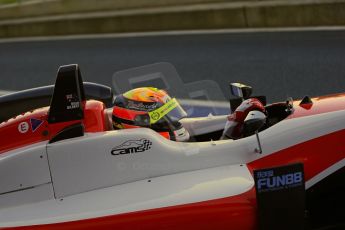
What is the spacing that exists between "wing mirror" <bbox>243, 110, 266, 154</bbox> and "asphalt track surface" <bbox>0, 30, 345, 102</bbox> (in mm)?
3254

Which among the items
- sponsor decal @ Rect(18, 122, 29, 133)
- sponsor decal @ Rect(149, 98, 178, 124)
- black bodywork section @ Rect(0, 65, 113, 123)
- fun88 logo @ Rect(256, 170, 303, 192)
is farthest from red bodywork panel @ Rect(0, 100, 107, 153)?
fun88 logo @ Rect(256, 170, 303, 192)

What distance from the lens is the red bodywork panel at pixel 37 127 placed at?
4.12 meters

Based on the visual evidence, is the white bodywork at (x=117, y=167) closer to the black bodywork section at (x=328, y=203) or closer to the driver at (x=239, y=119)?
the driver at (x=239, y=119)

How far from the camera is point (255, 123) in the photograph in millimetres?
3797

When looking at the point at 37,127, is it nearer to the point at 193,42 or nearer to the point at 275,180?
the point at 275,180

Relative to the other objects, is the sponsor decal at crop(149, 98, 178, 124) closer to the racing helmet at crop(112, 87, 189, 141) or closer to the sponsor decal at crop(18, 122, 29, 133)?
the racing helmet at crop(112, 87, 189, 141)

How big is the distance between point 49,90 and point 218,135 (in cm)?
169

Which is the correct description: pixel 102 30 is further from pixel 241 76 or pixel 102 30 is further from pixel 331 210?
pixel 331 210

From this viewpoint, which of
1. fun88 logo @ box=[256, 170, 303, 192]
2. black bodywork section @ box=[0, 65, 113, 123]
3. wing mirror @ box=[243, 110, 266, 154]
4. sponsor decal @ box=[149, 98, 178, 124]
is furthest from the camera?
black bodywork section @ box=[0, 65, 113, 123]

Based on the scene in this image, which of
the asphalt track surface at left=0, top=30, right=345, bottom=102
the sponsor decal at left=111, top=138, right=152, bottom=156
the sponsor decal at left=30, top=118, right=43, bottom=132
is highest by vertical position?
the sponsor decal at left=30, top=118, right=43, bottom=132

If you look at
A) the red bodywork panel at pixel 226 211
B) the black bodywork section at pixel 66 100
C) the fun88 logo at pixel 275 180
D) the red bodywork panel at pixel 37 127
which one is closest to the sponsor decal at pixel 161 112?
the red bodywork panel at pixel 37 127

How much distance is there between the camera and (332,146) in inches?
151

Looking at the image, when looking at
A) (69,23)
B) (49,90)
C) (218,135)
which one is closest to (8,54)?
(69,23)

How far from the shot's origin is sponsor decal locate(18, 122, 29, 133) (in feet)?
14.0
